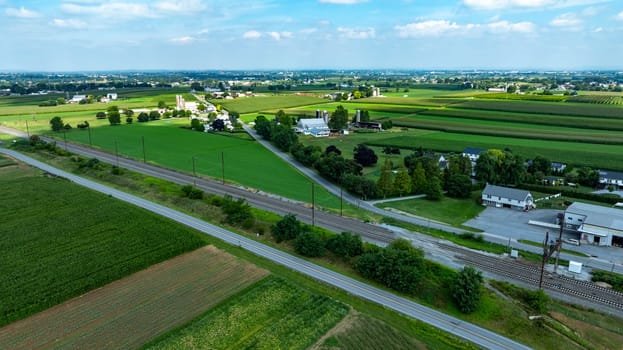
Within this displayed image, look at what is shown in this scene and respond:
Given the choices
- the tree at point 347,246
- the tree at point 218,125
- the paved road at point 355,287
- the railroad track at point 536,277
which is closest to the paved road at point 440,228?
the railroad track at point 536,277

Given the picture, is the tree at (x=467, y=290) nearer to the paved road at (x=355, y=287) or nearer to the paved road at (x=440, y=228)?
the paved road at (x=355, y=287)

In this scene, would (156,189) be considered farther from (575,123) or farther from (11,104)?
(11,104)

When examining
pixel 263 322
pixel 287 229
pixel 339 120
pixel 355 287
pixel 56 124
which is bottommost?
pixel 355 287

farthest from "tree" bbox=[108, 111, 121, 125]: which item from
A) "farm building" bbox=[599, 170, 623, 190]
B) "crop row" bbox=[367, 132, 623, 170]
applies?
"farm building" bbox=[599, 170, 623, 190]

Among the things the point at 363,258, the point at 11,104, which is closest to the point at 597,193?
the point at 363,258

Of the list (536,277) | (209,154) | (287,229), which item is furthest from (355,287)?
(209,154)

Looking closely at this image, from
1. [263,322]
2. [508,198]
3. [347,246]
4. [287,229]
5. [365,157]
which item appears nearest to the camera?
[263,322]

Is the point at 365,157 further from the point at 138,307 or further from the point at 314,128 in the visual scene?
the point at 138,307
